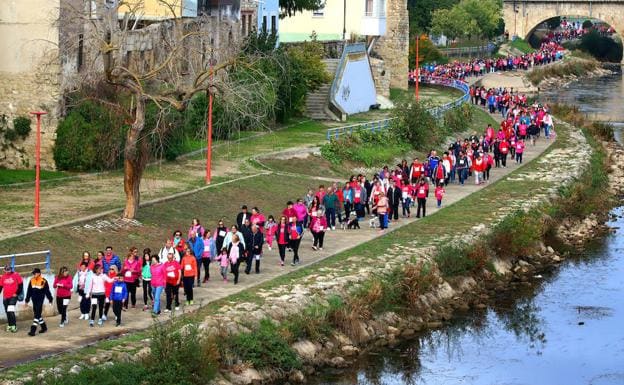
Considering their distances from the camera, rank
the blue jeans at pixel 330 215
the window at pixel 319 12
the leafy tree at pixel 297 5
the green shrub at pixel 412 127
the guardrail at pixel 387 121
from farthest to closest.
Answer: the window at pixel 319 12 → the leafy tree at pixel 297 5 → the green shrub at pixel 412 127 → the guardrail at pixel 387 121 → the blue jeans at pixel 330 215

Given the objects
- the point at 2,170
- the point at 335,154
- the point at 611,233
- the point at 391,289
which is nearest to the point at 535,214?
the point at 611,233

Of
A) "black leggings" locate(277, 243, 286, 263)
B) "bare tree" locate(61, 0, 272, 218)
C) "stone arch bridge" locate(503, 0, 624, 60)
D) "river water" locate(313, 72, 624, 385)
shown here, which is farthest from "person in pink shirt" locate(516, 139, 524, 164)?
"stone arch bridge" locate(503, 0, 624, 60)

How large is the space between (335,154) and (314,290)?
17.7 metres

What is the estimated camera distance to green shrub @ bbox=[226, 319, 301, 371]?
26.3m

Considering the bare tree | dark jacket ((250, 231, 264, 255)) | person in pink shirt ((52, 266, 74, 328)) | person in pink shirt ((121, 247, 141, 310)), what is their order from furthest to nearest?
the bare tree
dark jacket ((250, 231, 264, 255))
person in pink shirt ((121, 247, 141, 310))
person in pink shirt ((52, 266, 74, 328))

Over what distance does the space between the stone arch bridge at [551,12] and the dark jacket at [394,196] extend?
304 ft

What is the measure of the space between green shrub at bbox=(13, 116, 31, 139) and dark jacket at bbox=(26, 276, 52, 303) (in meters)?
16.0

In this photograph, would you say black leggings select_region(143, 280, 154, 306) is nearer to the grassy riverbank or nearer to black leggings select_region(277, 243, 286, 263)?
the grassy riverbank

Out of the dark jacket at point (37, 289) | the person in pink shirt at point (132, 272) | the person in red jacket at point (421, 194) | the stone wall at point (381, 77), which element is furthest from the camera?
the stone wall at point (381, 77)

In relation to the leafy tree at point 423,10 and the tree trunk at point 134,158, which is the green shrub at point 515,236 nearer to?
the tree trunk at point 134,158

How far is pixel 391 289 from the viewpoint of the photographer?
105 ft

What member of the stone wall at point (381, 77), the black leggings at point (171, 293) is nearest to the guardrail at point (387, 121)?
the stone wall at point (381, 77)

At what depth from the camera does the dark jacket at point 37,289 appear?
25297 millimetres

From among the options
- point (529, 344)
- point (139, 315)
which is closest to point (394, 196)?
point (529, 344)
